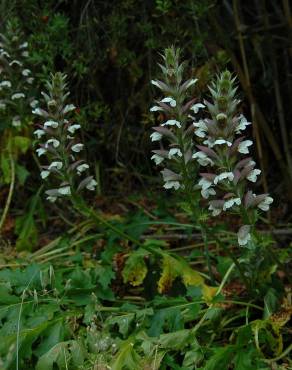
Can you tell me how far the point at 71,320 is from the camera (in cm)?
272

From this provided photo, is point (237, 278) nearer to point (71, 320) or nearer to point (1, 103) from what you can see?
point (71, 320)

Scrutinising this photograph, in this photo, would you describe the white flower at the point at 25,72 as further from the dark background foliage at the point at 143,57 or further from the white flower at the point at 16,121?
the white flower at the point at 16,121

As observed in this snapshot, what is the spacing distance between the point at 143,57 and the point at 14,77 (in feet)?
2.68

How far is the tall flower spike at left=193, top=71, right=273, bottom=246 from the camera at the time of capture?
2344 mm

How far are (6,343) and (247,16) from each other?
2540 millimetres

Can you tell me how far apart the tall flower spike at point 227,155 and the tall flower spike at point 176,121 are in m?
0.09

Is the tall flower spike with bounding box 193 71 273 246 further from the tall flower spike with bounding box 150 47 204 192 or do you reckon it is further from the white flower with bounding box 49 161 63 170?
the white flower with bounding box 49 161 63 170

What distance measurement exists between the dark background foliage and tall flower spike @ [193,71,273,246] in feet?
3.07

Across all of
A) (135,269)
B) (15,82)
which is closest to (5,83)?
(15,82)

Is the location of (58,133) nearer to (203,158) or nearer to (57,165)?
(57,165)

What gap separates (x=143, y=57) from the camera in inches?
158

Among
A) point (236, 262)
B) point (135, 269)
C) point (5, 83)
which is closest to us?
point (236, 262)

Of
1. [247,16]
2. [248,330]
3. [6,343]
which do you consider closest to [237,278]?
[248,330]

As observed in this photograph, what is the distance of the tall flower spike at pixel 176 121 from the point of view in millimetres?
2484
